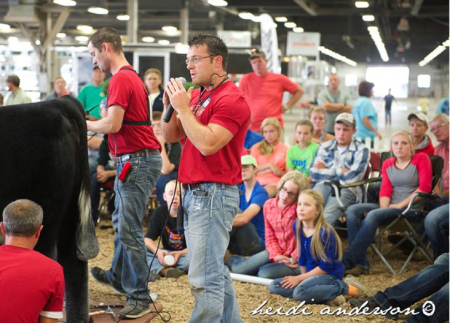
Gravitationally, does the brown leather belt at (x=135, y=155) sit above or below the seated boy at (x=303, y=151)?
above

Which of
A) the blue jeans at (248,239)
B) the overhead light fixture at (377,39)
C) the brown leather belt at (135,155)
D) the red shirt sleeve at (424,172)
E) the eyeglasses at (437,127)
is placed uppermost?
the overhead light fixture at (377,39)

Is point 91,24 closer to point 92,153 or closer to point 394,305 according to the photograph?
point 92,153

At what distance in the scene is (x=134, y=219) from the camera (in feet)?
14.6

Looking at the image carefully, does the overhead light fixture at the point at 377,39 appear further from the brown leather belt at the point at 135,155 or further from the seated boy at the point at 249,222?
the brown leather belt at the point at 135,155

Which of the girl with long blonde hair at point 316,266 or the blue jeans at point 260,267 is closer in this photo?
the girl with long blonde hair at point 316,266

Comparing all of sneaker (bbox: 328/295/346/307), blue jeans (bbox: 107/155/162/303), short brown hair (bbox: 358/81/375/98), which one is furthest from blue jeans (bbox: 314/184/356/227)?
short brown hair (bbox: 358/81/375/98)

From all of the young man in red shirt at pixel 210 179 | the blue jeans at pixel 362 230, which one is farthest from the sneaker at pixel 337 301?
the young man in red shirt at pixel 210 179

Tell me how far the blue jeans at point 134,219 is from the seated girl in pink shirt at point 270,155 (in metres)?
2.93

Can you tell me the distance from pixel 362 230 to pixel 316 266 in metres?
0.96

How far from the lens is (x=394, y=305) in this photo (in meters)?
4.63

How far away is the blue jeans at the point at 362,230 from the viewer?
5984 mm

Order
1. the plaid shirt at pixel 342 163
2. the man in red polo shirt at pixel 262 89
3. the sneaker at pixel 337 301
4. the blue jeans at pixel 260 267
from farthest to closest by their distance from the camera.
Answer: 1. the man in red polo shirt at pixel 262 89
2. the plaid shirt at pixel 342 163
3. the blue jeans at pixel 260 267
4. the sneaker at pixel 337 301

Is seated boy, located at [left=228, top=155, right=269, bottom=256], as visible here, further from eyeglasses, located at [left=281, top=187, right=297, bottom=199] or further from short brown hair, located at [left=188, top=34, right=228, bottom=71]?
short brown hair, located at [left=188, top=34, right=228, bottom=71]

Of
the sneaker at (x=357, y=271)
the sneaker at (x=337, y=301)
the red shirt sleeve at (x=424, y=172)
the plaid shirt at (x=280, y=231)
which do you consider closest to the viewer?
the sneaker at (x=337, y=301)
